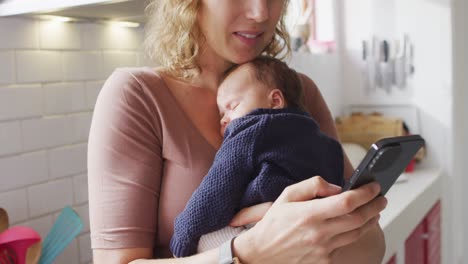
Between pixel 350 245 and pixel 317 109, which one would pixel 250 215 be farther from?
pixel 317 109

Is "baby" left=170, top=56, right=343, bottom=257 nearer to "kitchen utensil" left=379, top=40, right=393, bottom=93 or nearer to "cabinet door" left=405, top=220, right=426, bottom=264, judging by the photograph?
"cabinet door" left=405, top=220, right=426, bottom=264

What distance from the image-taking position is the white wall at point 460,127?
112 inches

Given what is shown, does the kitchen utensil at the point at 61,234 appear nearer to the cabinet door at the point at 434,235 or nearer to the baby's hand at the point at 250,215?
the baby's hand at the point at 250,215

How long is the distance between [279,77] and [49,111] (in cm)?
65

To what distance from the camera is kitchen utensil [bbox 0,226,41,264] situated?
107 centimetres

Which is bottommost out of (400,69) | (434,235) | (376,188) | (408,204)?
(434,235)

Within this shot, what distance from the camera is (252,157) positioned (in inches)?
34.9

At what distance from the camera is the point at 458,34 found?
2889mm

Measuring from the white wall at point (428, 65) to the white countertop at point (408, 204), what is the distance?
0.53 feet

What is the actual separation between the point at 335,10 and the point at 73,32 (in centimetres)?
194

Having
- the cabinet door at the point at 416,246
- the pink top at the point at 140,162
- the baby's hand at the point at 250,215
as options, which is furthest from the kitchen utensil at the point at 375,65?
the baby's hand at the point at 250,215

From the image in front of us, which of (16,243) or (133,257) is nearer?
(133,257)

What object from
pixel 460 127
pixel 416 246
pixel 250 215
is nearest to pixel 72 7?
pixel 250 215

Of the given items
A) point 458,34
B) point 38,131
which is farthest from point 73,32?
point 458,34
